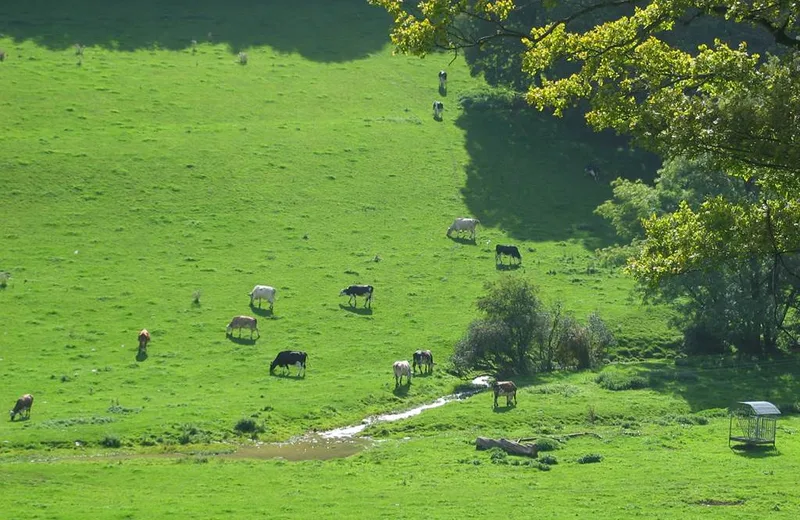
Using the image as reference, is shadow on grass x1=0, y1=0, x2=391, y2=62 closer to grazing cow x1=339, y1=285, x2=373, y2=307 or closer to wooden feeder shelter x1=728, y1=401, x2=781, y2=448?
grazing cow x1=339, y1=285, x2=373, y2=307

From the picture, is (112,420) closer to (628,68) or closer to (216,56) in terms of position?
(628,68)

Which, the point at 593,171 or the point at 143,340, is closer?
the point at 143,340

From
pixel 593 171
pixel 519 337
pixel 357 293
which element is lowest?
pixel 519 337

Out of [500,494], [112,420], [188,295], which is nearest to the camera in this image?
[500,494]

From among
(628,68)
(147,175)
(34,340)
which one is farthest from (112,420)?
(147,175)

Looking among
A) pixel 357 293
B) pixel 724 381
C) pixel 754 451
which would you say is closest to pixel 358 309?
pixel 357 293

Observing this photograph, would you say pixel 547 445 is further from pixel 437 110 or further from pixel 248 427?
pixel 437 110

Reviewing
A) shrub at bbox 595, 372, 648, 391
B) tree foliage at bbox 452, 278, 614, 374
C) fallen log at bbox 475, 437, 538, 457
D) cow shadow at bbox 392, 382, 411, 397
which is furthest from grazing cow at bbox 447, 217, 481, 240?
fallen log at bbox 475, 437, 538, 457
